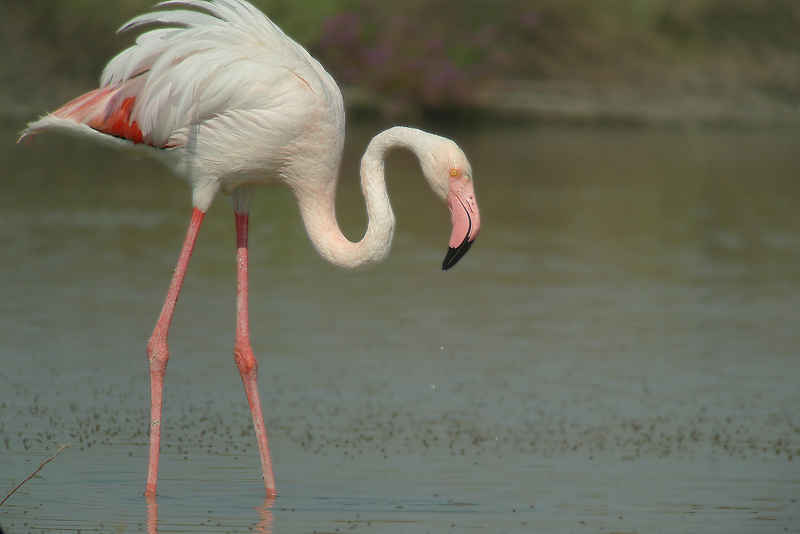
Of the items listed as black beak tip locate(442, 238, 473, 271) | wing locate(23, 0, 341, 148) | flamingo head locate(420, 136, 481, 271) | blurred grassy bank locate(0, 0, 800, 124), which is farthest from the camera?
blurred grassy bank locate(0, 0, 800, 124)

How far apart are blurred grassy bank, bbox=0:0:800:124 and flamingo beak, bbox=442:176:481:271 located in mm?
23924

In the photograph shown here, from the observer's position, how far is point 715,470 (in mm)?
5957

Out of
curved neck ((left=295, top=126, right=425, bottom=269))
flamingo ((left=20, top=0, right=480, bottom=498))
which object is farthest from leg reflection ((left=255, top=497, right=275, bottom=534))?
curved neck ((left=295, top=126, right=425, bottom=269))

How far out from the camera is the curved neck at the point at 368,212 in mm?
5719

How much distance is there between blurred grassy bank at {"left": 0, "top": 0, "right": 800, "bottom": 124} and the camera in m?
30.1

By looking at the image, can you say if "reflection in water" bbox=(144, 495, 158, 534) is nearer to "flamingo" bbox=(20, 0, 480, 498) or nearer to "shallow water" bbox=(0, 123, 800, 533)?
"shallow water" bbox=(0, 123, 800, 533)

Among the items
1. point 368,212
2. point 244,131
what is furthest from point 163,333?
point 368,212

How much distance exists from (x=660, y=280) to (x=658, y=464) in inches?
207

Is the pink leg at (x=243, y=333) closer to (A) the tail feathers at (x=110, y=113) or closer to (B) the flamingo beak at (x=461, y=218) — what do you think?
(A) the tail feathers at (x=110, y=113)

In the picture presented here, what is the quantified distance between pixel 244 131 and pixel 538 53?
2789 cm

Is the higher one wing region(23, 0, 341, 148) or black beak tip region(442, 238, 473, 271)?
wing region(23, 0, 341, 148)

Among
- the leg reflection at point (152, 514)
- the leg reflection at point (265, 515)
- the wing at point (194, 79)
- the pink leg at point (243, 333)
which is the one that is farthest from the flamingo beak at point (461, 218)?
the leg reflection at point (152, 514)

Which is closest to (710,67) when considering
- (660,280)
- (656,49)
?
(656,49)

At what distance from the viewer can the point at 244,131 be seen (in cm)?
577
